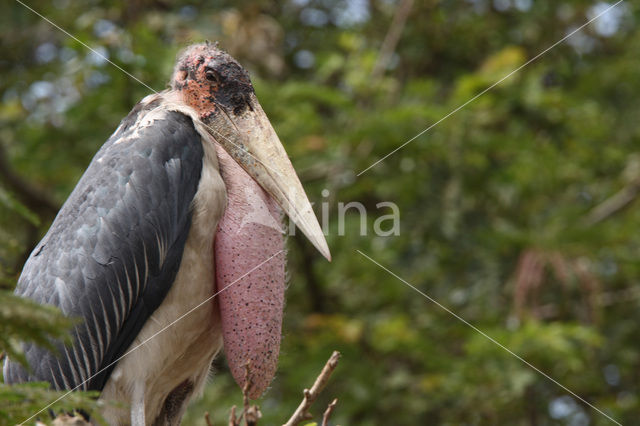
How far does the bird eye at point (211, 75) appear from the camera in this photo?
3276 millimetres

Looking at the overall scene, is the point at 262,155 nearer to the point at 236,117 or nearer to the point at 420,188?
the point at 236,117

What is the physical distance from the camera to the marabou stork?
2908mm

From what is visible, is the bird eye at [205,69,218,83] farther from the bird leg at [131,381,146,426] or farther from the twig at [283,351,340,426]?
the twig at [283,351,340,426]

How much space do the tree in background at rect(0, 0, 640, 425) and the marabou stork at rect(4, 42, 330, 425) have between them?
7.45ft

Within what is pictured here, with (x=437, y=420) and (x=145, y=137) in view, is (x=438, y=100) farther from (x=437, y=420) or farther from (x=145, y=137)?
(x=145, y=137)

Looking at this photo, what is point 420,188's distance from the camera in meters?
6.10

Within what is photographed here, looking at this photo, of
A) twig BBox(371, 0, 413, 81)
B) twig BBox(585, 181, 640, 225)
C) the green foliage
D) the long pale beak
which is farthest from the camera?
twig BBox(585, 181, 640, 225)

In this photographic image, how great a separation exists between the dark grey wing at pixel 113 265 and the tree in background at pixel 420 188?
7.61 ft

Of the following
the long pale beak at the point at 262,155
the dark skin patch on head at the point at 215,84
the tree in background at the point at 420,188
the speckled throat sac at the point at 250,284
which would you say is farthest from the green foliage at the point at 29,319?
the tree in background at the point at 420,188

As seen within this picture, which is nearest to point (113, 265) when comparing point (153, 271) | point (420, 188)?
point (153, 271)

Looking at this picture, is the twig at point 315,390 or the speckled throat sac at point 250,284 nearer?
the twig at point 315,390

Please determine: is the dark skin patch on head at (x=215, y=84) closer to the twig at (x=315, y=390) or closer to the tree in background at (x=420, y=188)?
the twig at (x=315, y=390)

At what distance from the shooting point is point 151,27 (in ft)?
20.2

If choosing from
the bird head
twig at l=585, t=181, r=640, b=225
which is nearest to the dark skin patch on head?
the bird head
